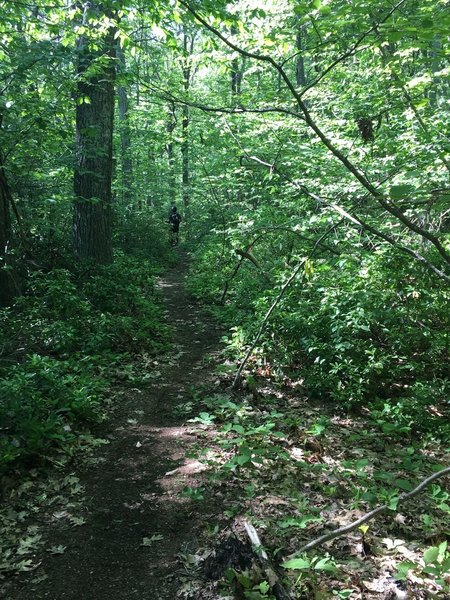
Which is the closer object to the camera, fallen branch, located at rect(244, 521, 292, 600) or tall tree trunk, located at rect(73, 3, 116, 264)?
fallen branch, located at rect(244, 521, 292, 600)

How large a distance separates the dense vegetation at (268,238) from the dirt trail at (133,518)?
1.89 ft

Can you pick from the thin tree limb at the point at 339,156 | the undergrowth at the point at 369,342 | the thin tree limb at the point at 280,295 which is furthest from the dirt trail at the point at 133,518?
the thin tree limb at the point at 339,156

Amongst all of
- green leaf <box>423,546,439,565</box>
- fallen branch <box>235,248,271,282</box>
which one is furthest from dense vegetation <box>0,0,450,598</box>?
green leaf <box>423,546,439,565</box>

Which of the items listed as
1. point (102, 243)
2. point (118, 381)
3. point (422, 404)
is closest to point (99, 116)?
point (102, 243)

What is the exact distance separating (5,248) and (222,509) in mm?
5735

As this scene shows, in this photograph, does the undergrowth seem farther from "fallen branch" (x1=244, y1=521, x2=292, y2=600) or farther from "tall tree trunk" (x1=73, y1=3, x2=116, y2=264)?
"tall tree trunk" (x1=73, y1=3, x2=116, y2=264)

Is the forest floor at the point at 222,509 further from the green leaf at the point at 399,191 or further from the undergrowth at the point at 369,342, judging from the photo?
the green leaf at the point at 399,191

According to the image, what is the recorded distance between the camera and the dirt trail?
2975mm

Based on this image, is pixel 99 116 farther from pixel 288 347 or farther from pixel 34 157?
pixel 288 347

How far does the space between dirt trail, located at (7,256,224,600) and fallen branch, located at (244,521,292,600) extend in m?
0.58

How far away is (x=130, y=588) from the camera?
296cm

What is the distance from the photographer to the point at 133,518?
3.66m

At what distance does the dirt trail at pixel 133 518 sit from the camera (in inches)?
117

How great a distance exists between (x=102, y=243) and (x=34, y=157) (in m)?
2.31
